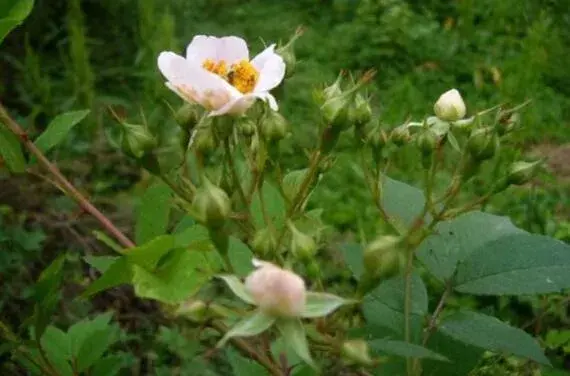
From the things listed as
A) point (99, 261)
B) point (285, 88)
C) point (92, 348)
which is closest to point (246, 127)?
point (99, 261)

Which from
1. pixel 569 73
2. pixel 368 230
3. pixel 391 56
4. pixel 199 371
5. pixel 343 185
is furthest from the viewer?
pixel 391 56

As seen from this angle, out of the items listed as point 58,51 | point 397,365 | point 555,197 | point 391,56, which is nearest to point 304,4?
point 391,56

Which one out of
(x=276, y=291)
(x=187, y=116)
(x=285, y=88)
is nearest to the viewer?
(x=276, y=291)

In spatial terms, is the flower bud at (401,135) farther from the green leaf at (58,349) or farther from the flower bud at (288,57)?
the green leaf at (58,349)

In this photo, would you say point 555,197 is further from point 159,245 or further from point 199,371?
point 159,245

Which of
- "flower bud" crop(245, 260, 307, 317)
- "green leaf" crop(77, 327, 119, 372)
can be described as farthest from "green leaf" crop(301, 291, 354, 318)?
"green leaf" crop(77, 327, 119, 372)

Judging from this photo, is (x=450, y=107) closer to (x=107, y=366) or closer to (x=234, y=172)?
(x=234, y=172)
